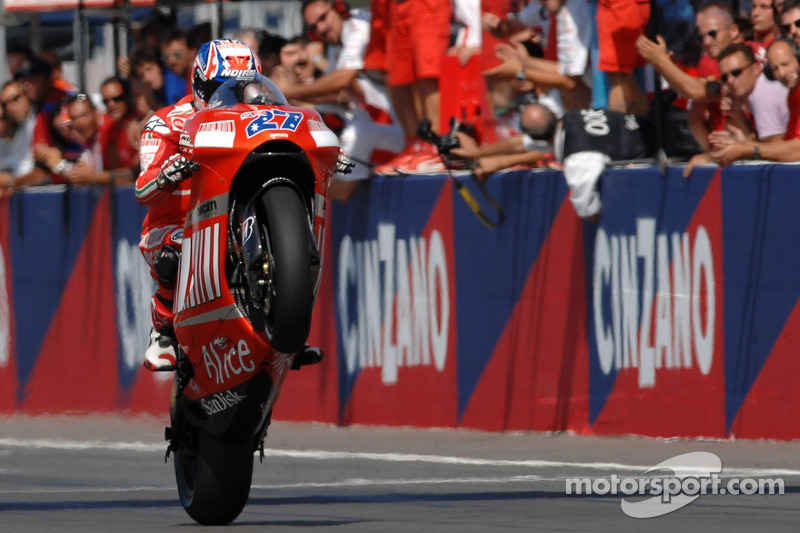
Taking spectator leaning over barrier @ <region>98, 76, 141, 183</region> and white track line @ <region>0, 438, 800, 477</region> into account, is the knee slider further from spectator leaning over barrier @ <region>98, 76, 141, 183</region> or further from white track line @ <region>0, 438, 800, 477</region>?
spectator leaning over barrier @ <region>98, 76, 141, 183</region>

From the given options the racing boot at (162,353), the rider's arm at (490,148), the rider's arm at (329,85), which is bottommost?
the rider's arm at (490,148)

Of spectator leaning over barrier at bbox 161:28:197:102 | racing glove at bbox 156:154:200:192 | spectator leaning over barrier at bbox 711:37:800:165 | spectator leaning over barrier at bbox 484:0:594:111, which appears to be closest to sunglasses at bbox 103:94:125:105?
spectator leaning over barrier at bbox 161:28:197:102

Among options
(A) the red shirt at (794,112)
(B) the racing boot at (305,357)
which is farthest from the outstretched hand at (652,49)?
(B) the racing boot at (305,357)

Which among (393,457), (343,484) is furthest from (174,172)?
(393,457)

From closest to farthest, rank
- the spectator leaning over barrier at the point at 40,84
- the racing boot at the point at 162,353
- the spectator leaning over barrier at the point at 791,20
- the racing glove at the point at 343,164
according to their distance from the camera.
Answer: the racing glove at the point at 343,164, the racing boot at the point at 162,353, the spectator leaning over barrier at the point at 791,20, the spectator leaning over barrier at the point at 40,84

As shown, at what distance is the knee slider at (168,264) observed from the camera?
7.87 meters

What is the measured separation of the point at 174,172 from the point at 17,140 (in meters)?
8.71

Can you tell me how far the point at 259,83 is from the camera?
299 inches

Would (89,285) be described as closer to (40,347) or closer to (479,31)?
(40,347)

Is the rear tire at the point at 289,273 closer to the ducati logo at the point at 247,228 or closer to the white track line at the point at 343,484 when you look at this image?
the ducati logo at the point at 247,228

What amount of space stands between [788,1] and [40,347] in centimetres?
760

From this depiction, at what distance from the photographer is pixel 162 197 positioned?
314 inches

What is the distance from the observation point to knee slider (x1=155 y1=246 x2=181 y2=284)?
787 cm

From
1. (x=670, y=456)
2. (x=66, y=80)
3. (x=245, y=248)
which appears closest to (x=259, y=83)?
(x=245, y=248)
